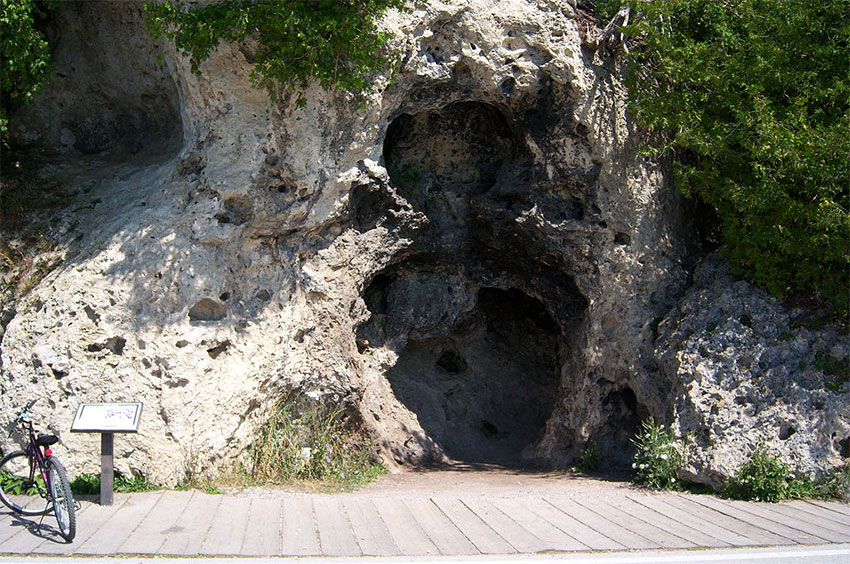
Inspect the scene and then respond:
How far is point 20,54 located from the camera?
319 inches

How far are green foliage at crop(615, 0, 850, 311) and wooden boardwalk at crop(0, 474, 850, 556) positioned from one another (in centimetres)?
264

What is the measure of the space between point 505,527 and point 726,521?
6.52 feet

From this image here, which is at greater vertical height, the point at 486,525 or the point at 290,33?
the point at 290,33

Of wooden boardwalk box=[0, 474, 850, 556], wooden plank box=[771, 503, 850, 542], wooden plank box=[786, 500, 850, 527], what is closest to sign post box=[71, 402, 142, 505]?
wooden boardwalk box=[0, 474, 850, 556]

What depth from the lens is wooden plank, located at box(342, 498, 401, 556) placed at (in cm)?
575

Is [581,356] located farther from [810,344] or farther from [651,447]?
[810,344]

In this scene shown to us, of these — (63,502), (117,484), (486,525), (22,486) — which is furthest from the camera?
(117,484)

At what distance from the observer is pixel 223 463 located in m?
7.77

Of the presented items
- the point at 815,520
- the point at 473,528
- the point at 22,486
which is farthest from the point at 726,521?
the point at 22,486

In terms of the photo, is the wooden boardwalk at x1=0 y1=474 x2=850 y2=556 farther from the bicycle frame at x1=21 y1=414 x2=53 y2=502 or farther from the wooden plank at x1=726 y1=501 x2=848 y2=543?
the bicycle frame at x1=21 y1=414 x2=53 y2=502

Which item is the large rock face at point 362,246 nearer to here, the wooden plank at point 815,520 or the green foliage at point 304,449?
the green foliage at point 304,449

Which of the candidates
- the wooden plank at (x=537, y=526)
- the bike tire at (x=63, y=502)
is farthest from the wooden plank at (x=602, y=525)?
the bike tire at (x=63, y=502)

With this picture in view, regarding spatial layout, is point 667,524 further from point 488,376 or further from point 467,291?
point 488,376

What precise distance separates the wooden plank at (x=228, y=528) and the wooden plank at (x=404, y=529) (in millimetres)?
1189
